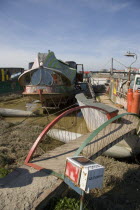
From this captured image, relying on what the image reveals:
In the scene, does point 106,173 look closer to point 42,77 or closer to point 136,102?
point 136,102

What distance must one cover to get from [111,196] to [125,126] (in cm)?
273

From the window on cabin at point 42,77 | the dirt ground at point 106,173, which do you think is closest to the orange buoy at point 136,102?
the dirt ground at point 106,173

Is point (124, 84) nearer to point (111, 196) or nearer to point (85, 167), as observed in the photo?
point (111, 196)

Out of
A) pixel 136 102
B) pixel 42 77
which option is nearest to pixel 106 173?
pixel 136 102

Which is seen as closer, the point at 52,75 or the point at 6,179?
the point at 6,179

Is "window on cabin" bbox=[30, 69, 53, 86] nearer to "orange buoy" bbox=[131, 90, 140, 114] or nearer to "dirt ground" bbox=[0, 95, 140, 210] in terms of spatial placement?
"dirt ground" bbox=[0, 95, 140, 210]

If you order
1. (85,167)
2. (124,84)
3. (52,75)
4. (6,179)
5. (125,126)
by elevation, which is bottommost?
A: (6,179)

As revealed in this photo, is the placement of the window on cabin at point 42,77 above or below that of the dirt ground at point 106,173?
above

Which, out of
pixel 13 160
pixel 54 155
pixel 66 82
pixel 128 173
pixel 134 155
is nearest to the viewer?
pixel 54 155

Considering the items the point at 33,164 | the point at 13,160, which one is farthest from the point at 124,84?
the point at 33,164

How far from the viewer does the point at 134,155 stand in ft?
22.9

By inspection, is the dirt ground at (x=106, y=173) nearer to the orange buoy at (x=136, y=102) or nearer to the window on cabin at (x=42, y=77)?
the orange buoy at (x=136, y=102)

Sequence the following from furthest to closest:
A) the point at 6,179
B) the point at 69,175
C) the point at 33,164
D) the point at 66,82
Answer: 1. the point at 66,82
2. the point at 33,164
3. the point at 6,179
4. the point at 69,175

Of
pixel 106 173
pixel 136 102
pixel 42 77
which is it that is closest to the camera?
pixel 106 173
